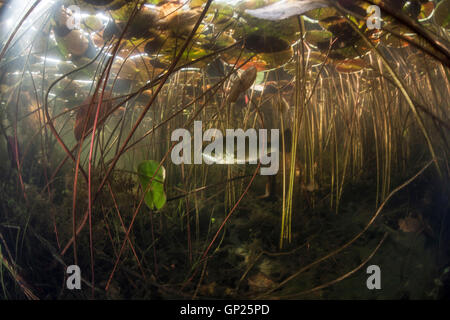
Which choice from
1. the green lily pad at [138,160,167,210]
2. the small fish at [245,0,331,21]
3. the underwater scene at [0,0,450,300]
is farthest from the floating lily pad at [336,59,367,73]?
the green lily pad at [138,160,167,210]

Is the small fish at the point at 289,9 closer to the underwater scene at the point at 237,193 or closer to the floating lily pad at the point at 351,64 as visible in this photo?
the underwater scene at the point at 237,193

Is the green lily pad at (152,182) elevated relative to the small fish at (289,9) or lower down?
lower down

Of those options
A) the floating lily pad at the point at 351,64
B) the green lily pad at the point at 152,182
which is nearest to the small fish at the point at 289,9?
the green lily pad at the point at 152,182

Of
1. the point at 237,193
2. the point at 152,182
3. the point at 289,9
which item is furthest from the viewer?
the point at 237,193

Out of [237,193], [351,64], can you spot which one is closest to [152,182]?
[237,193]

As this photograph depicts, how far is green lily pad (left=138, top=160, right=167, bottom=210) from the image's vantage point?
32.4 inches

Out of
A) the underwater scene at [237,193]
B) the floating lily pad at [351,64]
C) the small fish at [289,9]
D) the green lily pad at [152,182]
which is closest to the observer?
the small fish at [289,9]

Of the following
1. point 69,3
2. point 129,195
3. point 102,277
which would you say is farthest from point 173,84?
point 102,277

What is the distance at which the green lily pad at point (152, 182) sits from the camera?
823 mm

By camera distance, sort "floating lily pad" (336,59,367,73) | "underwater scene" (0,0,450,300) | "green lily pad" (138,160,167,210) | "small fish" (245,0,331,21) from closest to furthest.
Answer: "small fish" (245,0,331,21) < "underwater scene" (0,0,450,300) < "green lily pad" (138,160,167,210) < "floating lily pad" (336,59,367,73)

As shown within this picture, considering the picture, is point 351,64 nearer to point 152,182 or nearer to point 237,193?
point 237,193

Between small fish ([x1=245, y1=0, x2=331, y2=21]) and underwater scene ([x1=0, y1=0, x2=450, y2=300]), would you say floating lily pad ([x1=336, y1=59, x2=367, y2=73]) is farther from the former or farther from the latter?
small fish ([x1=245, y1=0, x2=331, y2=21])

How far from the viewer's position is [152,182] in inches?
33.2
